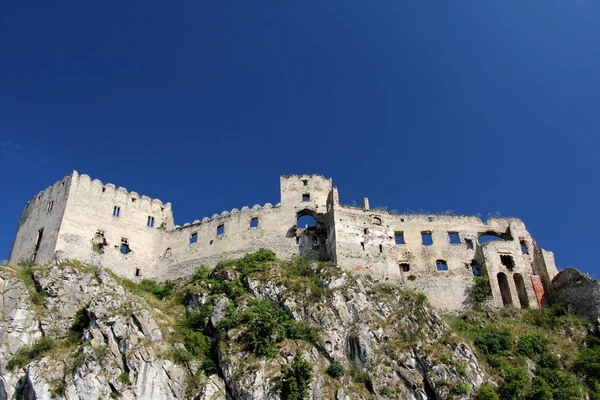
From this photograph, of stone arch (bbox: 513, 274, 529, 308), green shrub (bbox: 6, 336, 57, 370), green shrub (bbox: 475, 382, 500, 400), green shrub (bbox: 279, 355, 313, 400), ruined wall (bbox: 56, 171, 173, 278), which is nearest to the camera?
green shrub (bbox: 279, 355, 313, 400)

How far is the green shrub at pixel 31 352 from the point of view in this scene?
3341cm

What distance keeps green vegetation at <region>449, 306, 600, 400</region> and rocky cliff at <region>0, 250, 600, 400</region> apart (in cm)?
17

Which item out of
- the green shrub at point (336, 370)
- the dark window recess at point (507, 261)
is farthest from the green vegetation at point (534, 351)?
the green shrub at point (336, 370)

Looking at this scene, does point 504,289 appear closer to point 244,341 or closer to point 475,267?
point 475,267

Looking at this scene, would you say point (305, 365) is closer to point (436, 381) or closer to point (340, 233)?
point (436, 381)

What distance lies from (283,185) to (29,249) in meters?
21.5

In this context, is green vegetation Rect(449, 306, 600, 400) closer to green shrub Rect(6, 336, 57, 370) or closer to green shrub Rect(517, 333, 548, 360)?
green shrub Rect(517, 333, 548, 360)

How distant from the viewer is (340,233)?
44000mm

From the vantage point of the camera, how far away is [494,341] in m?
36.2

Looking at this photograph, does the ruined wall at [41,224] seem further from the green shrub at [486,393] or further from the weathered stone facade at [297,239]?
the green shrub at [486,393]

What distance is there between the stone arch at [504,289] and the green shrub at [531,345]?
17.1 ft

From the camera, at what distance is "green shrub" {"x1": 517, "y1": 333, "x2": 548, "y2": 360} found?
35.8m

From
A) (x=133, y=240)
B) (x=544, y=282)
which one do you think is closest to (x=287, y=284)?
(x=133, y=240)

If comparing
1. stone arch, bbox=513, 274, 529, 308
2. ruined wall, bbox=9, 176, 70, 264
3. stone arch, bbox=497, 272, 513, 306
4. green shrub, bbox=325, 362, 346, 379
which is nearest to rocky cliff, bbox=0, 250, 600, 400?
green shrub, bbox=325, 362, 346, 379
